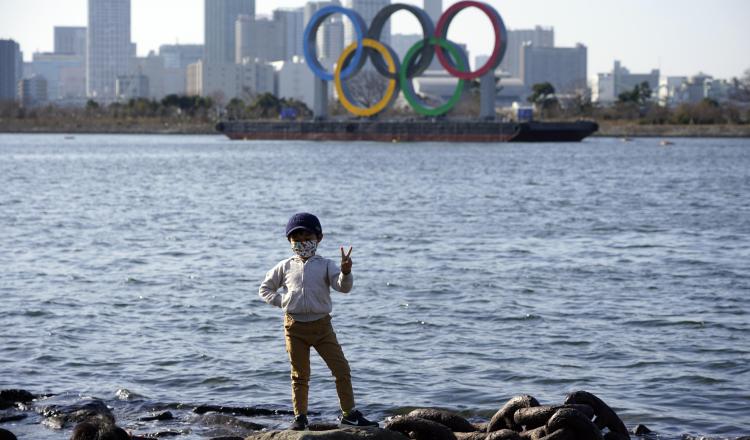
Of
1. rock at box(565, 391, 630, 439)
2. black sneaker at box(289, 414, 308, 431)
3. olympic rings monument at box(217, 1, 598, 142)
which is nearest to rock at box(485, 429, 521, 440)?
rock at box(565, 391, 630, 439)

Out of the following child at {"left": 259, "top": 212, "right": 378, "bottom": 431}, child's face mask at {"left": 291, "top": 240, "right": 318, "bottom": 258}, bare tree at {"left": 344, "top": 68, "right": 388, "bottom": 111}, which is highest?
bare tree at {"left": 344, "top": 68, "right": 388, "bottom": 111}

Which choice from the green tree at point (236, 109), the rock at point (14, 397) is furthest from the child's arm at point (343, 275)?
the green tree at point (236, 109)

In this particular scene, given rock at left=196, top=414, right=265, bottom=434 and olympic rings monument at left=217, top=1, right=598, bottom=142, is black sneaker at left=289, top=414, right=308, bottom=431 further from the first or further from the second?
olympic rings monument at left=217, top=1, right=598, bottom=142

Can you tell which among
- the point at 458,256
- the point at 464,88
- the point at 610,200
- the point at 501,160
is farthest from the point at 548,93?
the point at 458,256

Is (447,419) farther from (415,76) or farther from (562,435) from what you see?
(415,76)

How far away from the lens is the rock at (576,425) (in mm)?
7105

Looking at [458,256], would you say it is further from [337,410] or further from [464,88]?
[464,88]

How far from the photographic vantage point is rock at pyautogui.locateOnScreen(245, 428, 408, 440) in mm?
6719

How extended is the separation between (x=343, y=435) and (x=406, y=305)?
838 cm

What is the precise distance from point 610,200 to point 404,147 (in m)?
48.0

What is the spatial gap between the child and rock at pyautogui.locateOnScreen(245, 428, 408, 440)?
1.03 metres

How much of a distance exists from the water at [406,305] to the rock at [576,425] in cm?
191

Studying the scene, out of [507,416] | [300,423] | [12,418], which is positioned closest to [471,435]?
[507,416]

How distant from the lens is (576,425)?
712 cm
